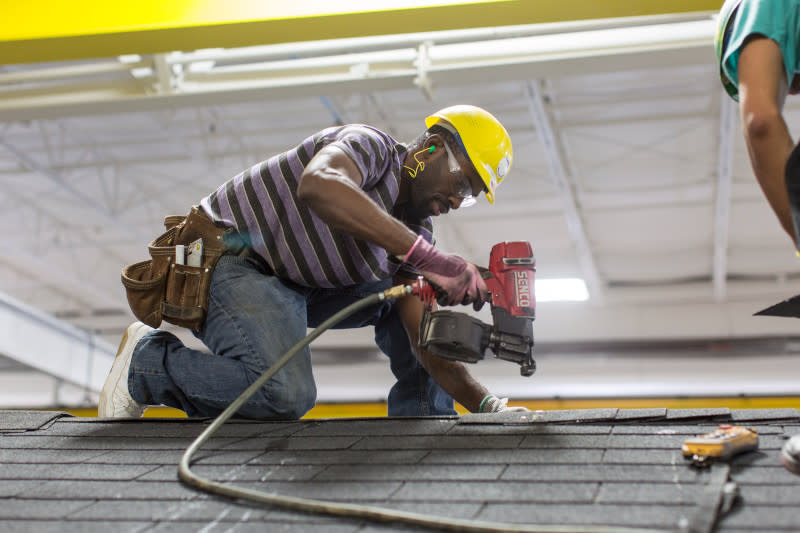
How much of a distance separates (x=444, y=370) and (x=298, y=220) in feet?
2.57

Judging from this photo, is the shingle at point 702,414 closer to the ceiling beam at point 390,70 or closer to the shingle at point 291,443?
the shingle at point 291,443

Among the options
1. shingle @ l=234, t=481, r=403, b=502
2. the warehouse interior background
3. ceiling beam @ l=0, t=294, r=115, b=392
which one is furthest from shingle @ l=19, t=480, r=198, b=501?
ceiling beam @ l=0, t=294, r=115, b=392

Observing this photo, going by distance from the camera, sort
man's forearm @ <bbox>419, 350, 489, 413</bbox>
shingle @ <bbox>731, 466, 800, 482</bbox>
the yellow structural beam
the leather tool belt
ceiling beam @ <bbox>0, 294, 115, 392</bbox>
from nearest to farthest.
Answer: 1. shingle @ <bbox>731, 466, 800, 482</bbox>
2. the leather tool belt
3. man's forearm @ <bbox>419, 350, 489, 413</bbox>
4. the yellow structural beam
5. ceiling beam @ <bbox>0, 294, 115, 392</bbox>

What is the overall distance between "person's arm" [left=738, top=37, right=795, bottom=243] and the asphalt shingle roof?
0.61 m

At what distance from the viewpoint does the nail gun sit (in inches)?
88.0

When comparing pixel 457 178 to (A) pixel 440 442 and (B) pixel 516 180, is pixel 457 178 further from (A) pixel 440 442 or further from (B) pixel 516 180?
(B) pixel 516 180

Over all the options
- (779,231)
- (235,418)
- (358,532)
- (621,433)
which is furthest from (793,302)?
(779,231)

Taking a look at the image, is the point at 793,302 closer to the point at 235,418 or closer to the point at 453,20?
the point at 235,418

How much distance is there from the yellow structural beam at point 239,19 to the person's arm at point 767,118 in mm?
1700

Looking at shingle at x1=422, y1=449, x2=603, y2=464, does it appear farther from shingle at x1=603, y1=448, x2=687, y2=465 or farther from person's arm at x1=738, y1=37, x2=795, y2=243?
person's arm at x1=738, y1=37, x2=795, y2=243

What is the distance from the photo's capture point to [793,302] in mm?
1689

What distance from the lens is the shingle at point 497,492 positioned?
148cm

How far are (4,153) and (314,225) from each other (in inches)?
318

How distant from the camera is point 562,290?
10.5 metres
